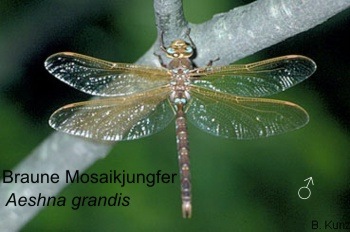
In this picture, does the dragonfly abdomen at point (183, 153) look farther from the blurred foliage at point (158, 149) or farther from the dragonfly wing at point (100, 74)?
the blurred foliage at point (158, 149)

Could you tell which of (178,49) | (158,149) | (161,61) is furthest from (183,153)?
(158,149)

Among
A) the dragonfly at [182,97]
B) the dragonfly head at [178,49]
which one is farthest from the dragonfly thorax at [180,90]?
the dragonfly head at [178,49]

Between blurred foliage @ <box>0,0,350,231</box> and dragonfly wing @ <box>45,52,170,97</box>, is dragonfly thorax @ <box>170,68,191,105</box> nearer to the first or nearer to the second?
dragonfly wing @ <box>45,52,170,97</box>

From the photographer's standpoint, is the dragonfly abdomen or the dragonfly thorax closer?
the dragonfly abdomen

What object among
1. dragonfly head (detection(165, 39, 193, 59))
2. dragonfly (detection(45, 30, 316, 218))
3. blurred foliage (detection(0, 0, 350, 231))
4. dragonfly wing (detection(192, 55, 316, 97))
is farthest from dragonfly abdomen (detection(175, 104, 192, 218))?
blurred foliage (detection(0, 0, 350, 231))

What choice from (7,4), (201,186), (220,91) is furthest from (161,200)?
(7,4)

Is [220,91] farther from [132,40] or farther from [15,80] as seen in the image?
[15,80]
